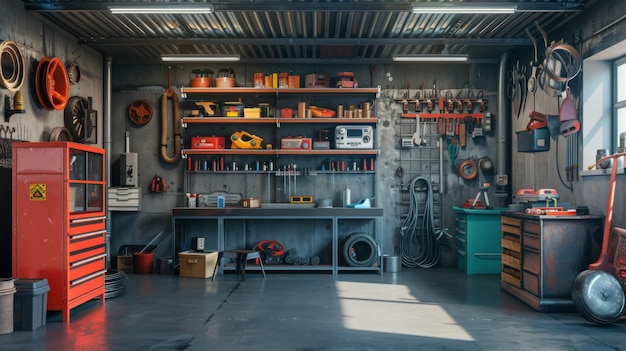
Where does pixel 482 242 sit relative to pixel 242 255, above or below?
above

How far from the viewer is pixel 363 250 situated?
307 inches

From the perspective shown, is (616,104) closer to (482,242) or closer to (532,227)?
(532,227)

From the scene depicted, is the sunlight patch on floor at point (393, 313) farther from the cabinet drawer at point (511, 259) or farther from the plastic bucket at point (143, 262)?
the plastic bucket at point (143, 262)

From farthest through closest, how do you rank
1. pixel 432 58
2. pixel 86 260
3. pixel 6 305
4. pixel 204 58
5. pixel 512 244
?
pixel 432 58
pixel 204 58
pixel 512 244
pixel 86 260
pixel 6 305

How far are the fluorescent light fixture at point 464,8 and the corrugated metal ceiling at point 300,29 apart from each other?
11cm

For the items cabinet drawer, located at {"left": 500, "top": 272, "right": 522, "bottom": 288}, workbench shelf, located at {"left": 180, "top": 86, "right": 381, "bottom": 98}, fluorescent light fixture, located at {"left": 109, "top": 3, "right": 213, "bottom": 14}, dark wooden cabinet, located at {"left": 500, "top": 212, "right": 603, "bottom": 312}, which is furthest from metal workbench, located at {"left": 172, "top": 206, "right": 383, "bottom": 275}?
fluorescent light fixture, located at {"left": 109, "top": 3, "right": 213, "bottom": 14}

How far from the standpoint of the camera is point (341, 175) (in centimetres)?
826

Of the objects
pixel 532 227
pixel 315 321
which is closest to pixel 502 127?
pixel 532 227

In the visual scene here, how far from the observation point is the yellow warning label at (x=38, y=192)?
15.6 feet

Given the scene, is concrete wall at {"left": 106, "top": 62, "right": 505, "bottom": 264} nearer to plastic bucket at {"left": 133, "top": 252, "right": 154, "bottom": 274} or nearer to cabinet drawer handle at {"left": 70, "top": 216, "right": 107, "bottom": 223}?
plastic bucket at {"left": 133, "top": 252, "right": 154, "bottom": 274}

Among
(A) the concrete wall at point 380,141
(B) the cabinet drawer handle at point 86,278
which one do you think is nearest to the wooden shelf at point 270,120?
(A) the concrete wall at point 380,141

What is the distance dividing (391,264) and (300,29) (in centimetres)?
335

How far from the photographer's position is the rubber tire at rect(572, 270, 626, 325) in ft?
15.0

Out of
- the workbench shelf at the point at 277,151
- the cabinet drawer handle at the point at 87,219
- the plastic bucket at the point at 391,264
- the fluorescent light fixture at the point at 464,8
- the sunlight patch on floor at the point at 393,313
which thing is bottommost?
the sunlight patch on floor at the point at 393,313
